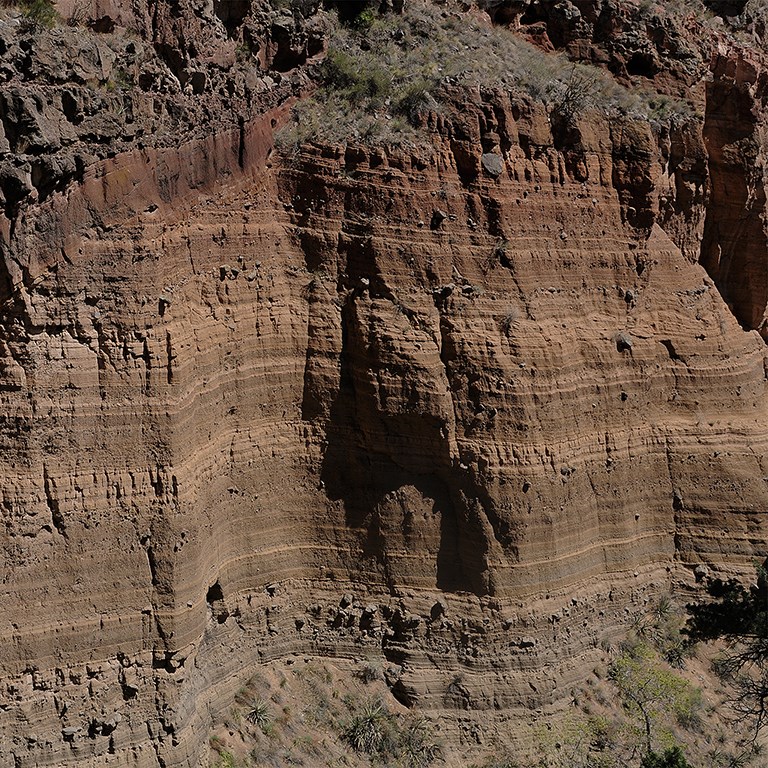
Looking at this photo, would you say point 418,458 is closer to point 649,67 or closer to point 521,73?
point 521,73

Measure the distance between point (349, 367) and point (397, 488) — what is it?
6.47 feet

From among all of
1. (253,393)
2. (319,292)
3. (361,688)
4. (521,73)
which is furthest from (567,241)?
(361,688)

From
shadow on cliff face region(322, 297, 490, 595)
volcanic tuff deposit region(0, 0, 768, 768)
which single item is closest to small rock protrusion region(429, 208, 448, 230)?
volcanic tuff deposit region(0, 0, 768, 768)

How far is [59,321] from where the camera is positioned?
457 inches

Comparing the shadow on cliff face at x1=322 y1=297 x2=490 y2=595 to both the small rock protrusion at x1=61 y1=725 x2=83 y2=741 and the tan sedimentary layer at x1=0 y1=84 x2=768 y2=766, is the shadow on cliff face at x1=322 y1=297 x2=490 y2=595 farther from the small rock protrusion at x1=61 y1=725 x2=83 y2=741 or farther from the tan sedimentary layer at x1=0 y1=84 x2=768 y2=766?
the small rock protrusion at x1=61 y1=725 x2=83 y2=741

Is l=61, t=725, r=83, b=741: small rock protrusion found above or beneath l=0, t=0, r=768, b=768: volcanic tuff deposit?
beneath

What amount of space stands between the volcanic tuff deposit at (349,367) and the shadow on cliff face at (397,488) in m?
0.05

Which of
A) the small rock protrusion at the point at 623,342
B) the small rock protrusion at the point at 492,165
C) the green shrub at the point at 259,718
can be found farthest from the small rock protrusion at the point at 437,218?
the green shrub at the point at 259,718

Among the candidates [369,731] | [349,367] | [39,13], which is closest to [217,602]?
[369,731]

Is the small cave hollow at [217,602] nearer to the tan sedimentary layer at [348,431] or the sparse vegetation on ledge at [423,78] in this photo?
the tan sedimentary layer at [348,431]

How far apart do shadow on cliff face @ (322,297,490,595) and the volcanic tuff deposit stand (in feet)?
0.15

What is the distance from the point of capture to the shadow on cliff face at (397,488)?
1459cm

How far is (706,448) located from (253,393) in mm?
8315

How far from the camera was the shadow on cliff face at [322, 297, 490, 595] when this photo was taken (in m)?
14.6
